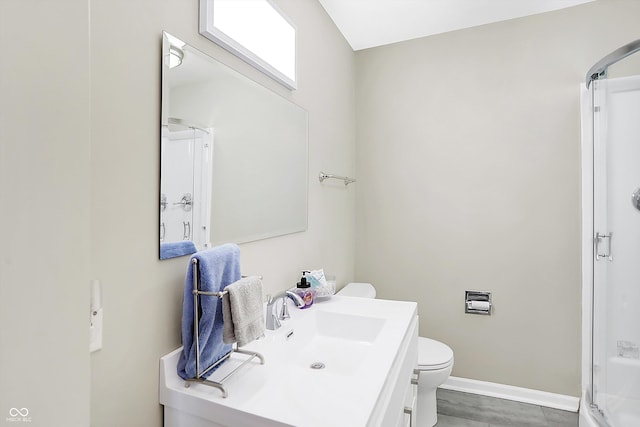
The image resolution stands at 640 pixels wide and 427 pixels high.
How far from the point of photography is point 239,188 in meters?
1.33

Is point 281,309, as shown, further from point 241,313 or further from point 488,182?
point 488,182

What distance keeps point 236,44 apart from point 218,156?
43 centimetres

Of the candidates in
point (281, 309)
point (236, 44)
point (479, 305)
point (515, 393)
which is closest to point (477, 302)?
point (479, 305)

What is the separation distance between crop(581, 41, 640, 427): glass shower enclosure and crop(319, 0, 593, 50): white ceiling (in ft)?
2.13

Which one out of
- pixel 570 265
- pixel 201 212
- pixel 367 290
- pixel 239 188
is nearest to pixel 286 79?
pixel 239 188

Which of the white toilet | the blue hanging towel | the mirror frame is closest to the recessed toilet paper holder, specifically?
the white toilet

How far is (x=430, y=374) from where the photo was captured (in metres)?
1.89

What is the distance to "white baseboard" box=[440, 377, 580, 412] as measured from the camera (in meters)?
2.21

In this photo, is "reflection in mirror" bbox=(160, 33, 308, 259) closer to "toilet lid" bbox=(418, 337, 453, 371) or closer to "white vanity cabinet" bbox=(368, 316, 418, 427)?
"white vanity cabinet" bbox=(368, 316, 418, 427)

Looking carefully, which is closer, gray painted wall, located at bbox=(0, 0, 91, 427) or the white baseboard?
gray painted wall, located at bbox=(0, 0, 91, 427)

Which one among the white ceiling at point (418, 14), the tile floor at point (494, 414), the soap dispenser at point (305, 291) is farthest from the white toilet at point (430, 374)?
the white ceiling at point (418, 14)

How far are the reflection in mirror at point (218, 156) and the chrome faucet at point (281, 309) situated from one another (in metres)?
0.29

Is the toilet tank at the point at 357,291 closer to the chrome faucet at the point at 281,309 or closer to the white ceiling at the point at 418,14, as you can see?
the chrome faucet at the point at 281,309

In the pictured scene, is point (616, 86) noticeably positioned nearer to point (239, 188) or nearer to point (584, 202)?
point (584, 202)
